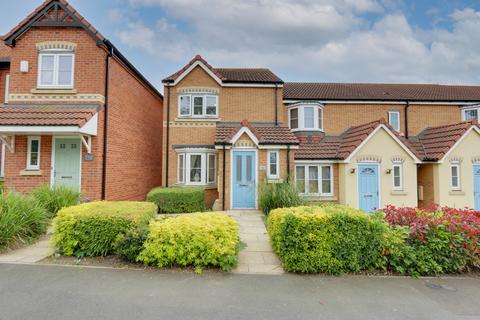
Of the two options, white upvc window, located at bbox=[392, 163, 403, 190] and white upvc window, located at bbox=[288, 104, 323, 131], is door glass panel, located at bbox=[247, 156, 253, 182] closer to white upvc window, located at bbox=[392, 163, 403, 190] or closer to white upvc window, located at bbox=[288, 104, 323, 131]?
white upvc window, located at bbox=[288, 104, 323, 131]

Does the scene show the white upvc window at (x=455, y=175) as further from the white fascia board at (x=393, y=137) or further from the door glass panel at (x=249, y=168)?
the door glass panel at (x=249, y=168)

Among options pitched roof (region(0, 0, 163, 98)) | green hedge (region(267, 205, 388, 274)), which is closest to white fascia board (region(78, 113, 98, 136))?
pitched roof (region(0, 0, 163, 98))

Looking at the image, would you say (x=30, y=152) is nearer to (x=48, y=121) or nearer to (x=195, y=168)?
(x=48, y=121)

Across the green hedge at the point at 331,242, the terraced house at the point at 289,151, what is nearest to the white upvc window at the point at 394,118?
the terraced house at the point at 289,151

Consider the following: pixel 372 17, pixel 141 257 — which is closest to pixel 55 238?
pixel 141 257

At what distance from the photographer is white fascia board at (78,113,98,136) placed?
31.2 ft

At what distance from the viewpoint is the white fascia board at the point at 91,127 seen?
9502 millimetres

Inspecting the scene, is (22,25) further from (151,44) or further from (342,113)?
(342,113)

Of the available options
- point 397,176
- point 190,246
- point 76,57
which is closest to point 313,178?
point 397,176

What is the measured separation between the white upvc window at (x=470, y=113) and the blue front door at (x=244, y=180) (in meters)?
15.2

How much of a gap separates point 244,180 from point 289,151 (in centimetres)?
271

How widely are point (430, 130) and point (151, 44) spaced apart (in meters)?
19.7

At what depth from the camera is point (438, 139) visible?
14234 mm

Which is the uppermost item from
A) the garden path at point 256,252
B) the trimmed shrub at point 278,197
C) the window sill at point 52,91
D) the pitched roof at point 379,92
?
the pitched roof at point 379,92
